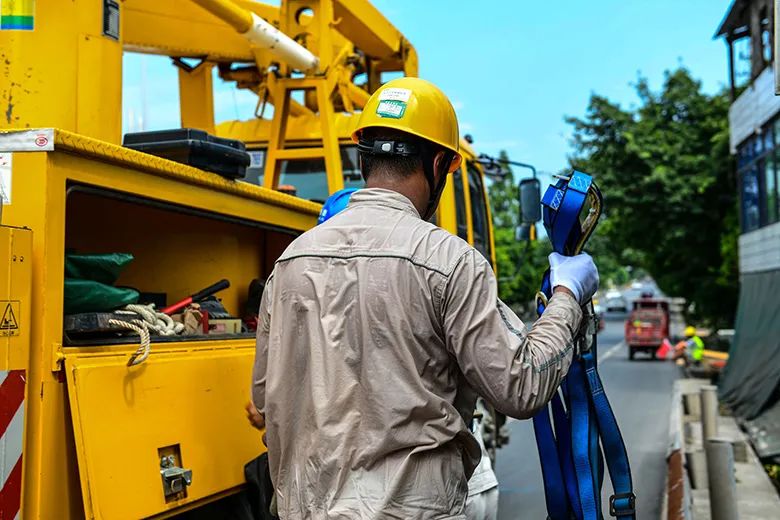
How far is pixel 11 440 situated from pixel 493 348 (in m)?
1.32

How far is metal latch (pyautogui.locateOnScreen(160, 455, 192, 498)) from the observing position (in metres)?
2.71

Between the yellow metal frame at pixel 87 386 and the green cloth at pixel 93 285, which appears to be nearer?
the yellow metal frame at pixel 87 386

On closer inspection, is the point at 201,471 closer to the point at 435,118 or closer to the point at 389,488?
the point at 389,488

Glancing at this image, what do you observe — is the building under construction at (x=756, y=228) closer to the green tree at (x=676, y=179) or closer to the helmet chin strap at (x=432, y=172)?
the green tree at (x=676, y=179)

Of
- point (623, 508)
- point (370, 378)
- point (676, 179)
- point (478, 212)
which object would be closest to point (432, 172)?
point (370, 378)

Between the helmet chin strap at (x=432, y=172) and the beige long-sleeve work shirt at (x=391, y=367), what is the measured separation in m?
0.19

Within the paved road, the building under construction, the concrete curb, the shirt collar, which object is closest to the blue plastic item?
the shirt collar

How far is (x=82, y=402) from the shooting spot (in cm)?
243

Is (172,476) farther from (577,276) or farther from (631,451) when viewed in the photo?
(631,451)

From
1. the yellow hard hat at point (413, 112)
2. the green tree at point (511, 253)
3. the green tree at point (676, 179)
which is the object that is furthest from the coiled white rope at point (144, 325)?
the green tree at point (511, 253)

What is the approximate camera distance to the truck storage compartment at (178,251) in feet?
11.1

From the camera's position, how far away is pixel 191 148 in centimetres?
312

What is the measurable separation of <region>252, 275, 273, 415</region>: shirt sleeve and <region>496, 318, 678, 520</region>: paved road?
5.13m

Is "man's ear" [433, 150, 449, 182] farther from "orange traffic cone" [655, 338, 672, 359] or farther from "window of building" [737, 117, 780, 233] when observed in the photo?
"orange traffic cone" [655, 338, 672, 359]
